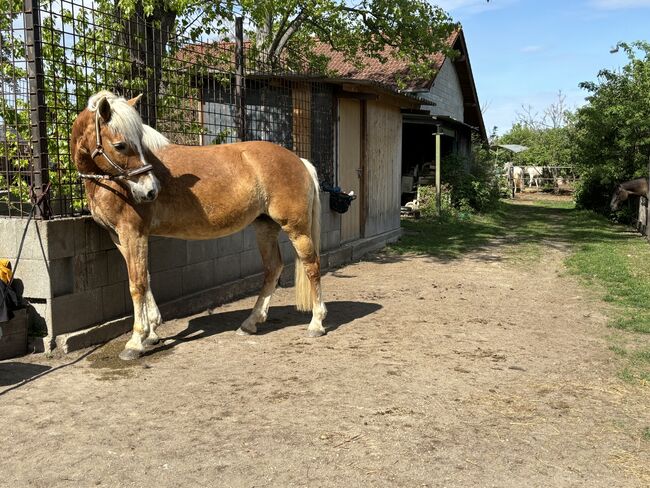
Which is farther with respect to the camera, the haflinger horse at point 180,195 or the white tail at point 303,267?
the white tail at point 303,267

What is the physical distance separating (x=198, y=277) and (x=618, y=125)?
14614 mm

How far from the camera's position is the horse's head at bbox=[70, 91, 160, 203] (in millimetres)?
4449

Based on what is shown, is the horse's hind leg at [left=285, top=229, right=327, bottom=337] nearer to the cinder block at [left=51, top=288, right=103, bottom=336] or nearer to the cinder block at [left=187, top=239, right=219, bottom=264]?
the cinder block at [left=187, top=239, right=219, bottom=264]

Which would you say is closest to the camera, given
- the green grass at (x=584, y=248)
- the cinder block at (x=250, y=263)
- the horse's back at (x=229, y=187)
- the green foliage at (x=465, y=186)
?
the horse's back at (x=229, y=187)

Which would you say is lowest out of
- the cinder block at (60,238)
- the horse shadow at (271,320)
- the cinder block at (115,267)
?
the horse shadow at (271,320)

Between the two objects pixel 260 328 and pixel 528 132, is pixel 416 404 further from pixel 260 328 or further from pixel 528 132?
pixel 528 132

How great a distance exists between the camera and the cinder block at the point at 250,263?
7.50 meters

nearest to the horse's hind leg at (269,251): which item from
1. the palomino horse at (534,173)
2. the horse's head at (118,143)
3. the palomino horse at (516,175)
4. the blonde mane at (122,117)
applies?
the horse's head at (118,143)

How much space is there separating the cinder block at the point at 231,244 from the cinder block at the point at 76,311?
201 centimetres

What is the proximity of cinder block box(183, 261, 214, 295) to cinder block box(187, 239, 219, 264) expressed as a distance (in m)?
0.06

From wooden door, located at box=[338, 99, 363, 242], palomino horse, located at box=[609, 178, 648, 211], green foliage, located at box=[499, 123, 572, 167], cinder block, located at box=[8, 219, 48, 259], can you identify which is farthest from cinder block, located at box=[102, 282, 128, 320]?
green foliage, located at box=[499, 123, 572, 167]

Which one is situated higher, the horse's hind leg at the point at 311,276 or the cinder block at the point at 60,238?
the cinder block at the point at 60,238

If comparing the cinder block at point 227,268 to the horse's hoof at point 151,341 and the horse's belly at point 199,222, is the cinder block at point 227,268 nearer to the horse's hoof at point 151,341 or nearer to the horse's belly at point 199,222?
the horse's belly at point 199,222

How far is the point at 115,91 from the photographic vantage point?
570 cm
